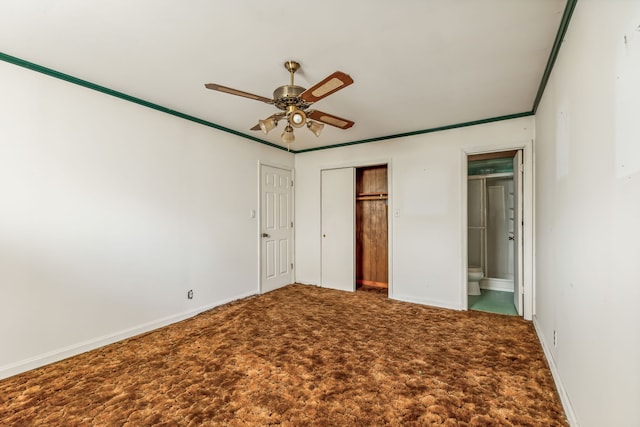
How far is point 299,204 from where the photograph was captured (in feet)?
16.1

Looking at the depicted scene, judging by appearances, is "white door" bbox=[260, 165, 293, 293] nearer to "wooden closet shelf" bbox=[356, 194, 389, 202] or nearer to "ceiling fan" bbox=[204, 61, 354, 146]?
"wooden closet shelf" bbox=[356, 194, 389, 202]

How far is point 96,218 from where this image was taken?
2.51 metres

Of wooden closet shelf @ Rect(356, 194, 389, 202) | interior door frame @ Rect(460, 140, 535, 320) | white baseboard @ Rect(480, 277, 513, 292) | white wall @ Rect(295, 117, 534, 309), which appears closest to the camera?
interior door frame @ Rect(460, 140, 535, 320)

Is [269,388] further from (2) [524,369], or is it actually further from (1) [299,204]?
(1) [299,204]

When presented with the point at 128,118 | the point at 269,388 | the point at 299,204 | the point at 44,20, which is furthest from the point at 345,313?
the point at 44,20

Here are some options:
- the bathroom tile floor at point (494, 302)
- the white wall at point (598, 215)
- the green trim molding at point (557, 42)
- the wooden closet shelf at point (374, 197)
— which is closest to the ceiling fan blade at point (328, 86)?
the white wall at point (598, 215)

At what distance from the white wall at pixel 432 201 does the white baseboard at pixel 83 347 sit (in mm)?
2853

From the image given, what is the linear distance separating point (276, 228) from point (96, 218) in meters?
2.44

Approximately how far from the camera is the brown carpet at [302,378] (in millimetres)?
1663

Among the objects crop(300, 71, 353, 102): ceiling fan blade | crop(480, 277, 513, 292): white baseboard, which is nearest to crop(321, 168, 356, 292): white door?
crop(480, 277, 513, 292): white baseboard

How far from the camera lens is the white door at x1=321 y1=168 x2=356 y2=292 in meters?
4.45

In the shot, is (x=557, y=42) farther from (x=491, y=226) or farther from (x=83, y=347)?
(x=83, y=347)

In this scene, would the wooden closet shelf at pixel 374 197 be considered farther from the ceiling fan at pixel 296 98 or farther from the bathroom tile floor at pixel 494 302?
the ceiling fan at pixel 296 98

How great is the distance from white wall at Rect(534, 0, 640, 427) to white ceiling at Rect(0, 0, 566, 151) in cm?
42
